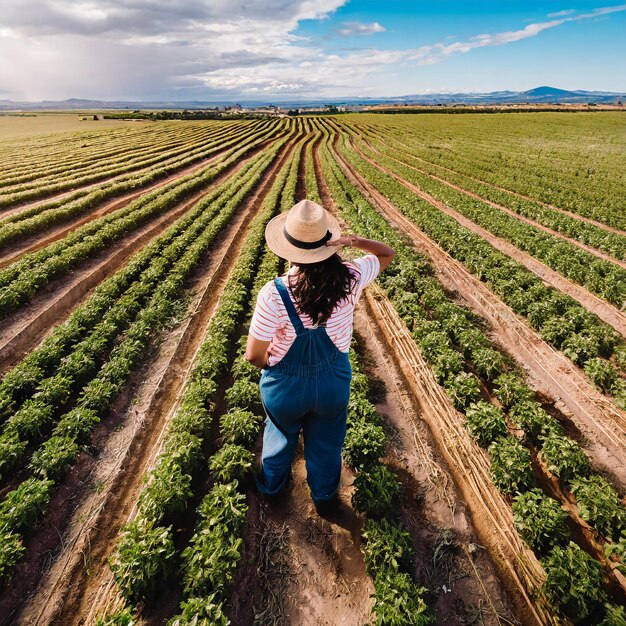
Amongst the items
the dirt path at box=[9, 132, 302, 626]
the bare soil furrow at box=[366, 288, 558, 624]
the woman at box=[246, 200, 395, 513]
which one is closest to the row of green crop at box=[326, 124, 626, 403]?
the bare soil furrow at box=[366, 288, 558, 624]

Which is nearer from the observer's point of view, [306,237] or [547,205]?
[306,237]

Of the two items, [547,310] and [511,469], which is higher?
[511,469]

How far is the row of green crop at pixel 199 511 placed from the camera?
3.91 meters

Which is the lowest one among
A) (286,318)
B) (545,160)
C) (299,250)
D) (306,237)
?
(545,160)

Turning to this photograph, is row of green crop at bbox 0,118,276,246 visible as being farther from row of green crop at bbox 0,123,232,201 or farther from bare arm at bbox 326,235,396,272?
bare arm at bbox 326,235,396,272

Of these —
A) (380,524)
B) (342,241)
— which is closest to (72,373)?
(380,524)

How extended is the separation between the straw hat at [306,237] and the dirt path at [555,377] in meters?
6.59

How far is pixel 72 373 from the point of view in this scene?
290 inches

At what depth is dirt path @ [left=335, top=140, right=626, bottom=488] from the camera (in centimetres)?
634

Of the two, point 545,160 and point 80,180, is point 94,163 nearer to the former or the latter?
point 80,180

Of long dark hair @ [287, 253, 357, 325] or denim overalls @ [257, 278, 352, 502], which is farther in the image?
denim overalls @ [257, 278, 352, 502]

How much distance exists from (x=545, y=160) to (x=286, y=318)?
44763 millimetres

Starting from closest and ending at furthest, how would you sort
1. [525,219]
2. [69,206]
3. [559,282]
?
[559,282]
[525,219]
[69,206]

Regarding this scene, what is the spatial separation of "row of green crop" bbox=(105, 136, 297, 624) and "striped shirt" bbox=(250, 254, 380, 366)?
8.26 ft
